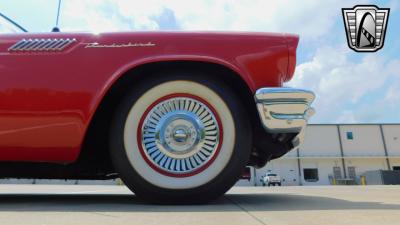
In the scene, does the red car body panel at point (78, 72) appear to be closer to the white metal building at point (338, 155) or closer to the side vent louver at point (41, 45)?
the side vent louver at point (41, 45)

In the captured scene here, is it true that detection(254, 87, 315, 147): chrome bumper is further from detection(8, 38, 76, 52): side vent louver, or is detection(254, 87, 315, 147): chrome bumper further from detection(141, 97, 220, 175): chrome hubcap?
detection(8, 38, 76, 52): side vent louver

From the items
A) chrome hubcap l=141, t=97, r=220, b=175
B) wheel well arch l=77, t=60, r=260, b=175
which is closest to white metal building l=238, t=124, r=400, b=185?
wheel well arch l=77, t=60, r=260, b=175

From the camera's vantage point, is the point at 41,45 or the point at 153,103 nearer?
the point at 153,103

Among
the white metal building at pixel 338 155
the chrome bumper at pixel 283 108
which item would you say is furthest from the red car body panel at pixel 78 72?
the white metal building at pixel 338 155

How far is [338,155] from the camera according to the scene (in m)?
36.2

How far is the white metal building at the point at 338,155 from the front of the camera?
3603 cm

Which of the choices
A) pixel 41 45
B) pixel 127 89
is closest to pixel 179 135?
pixel 127 89

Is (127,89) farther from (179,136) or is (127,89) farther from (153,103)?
(179,136)

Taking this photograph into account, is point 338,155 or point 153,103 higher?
point 338,155

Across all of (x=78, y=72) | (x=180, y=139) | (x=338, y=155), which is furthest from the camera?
(x=338, y=155)

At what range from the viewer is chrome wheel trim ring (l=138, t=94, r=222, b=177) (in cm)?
235

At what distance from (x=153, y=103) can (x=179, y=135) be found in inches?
10.8

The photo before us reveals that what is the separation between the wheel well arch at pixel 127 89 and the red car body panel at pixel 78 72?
67 millimetres

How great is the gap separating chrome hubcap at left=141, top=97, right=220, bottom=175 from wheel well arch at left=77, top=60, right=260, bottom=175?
0.85ft
